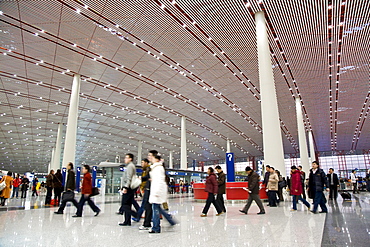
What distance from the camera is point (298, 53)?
53.3 feet

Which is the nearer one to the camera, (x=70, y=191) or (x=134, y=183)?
(x=134, y=183)

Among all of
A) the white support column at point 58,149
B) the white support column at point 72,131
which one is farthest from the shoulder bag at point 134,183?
the white support column at point 58,149

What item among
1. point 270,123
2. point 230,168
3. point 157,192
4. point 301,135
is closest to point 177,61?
point 230,168

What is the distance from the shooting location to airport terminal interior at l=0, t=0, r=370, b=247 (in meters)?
4.97

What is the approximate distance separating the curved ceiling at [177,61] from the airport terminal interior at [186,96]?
9 cm

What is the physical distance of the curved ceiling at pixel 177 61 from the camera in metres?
12.6

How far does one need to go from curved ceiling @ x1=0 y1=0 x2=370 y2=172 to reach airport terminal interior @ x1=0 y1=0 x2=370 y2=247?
0.09 m

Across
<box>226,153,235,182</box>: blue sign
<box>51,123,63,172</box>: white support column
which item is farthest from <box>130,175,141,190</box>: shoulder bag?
<box>51,123,63,172</box>: white support column

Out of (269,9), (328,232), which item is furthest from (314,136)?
(328,232)

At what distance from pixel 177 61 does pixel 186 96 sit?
6.70 m

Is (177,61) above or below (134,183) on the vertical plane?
above

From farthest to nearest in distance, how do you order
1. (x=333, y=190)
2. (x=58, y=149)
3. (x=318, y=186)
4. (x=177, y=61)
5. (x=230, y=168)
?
(x=58, y=149) < (x=177, y=61) < (x=230, y=168) < (x=333, y=190) < (x=318, y=186)

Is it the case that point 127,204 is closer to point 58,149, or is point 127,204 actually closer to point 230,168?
point 230,168

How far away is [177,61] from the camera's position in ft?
57.4
